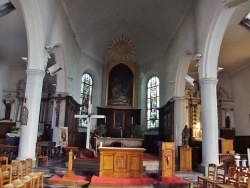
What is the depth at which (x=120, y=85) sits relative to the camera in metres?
19.9

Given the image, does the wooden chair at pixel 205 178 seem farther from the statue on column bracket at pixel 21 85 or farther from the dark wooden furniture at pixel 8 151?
the statue on column bracket at pixel 21 85

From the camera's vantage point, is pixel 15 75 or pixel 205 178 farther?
pixel 15 75

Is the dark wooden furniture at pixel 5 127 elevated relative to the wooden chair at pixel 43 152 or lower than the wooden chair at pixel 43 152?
elevated

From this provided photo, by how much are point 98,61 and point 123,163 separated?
513 inches

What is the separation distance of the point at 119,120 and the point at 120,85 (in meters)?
2.87

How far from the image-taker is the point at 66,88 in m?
14.0

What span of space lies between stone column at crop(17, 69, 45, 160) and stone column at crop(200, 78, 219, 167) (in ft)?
20.7

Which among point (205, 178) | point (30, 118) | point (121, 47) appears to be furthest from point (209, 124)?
point (121, 47)

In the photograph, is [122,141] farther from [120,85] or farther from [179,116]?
[120,85]

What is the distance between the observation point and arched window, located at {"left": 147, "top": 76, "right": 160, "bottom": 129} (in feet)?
61.3

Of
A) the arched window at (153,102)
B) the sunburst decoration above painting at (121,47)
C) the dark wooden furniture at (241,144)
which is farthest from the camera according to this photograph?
the sunburst decoration above painting at (121,47)

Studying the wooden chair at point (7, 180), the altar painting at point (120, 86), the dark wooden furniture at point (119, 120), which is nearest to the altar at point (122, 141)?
the dark wooden furniture at point (119, 120)

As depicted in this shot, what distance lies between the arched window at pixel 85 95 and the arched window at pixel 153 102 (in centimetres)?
459

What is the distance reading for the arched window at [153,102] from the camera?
18.7 m
